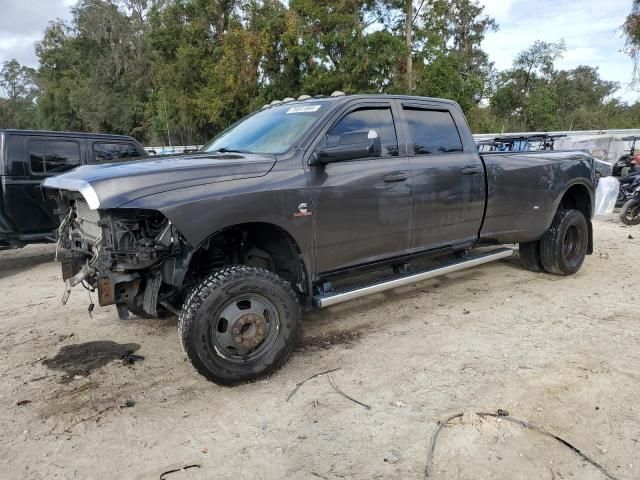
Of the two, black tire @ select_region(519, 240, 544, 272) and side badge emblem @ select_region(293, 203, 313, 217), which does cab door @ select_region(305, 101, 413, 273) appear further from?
black tire @ select_region(519, 240, 544, 272)

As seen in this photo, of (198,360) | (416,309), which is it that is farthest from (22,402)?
(416,309)

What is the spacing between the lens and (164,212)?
9.90 feet

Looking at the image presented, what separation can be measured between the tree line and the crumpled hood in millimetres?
19981

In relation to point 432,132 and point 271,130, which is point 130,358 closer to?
point 271,130

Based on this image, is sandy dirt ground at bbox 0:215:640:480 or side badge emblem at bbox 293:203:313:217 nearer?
sandy dirt ground at bbox 0:215:640:480

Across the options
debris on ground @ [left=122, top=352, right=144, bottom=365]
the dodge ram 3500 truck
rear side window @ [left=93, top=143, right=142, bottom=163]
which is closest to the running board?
the dodge ram 3500 truck

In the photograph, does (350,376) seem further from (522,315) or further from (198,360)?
(522,315)

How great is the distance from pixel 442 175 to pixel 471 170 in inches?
17.9

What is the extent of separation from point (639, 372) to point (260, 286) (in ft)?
9.22

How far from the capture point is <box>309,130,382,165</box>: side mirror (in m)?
3.57

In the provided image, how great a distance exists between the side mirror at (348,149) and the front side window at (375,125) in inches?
12.9

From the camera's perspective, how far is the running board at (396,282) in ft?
12.5

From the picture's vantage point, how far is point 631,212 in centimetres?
989

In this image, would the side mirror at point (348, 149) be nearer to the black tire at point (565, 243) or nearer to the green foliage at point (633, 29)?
the black tire at point (565, 243)
